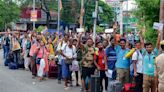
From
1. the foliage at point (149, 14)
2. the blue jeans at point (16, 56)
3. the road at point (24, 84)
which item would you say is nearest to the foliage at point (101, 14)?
the blue jeans at point (16, 56)

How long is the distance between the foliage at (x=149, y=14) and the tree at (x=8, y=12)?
50.7 metres

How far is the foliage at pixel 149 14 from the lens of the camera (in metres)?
12.4

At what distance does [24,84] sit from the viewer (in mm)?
15805

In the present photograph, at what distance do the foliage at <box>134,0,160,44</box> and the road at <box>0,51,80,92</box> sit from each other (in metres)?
3.01

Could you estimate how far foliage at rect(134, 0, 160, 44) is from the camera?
40.6 ft

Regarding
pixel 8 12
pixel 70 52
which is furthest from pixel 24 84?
pixel 8 12

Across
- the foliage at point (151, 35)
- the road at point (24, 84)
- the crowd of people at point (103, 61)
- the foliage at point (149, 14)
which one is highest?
the foliage at point (149, 14)

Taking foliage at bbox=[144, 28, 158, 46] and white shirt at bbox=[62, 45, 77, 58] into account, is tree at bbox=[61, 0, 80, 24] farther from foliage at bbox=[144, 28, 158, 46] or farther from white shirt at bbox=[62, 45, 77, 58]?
foliage at bbox=[144, 28, 158, 46]

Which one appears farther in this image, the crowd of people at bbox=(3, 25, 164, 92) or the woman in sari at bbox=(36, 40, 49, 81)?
the woman in sari at bbox=(36, 40, 49, 81)

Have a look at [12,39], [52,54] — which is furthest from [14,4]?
[52,54]

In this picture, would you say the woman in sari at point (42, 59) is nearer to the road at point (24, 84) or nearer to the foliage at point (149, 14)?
the road at point (24, 84)

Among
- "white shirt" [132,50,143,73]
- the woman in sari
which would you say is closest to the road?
the woman in sari

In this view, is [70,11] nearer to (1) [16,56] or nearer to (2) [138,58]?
(1) [16,56]

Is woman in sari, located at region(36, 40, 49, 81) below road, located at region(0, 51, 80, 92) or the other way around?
the other way around
